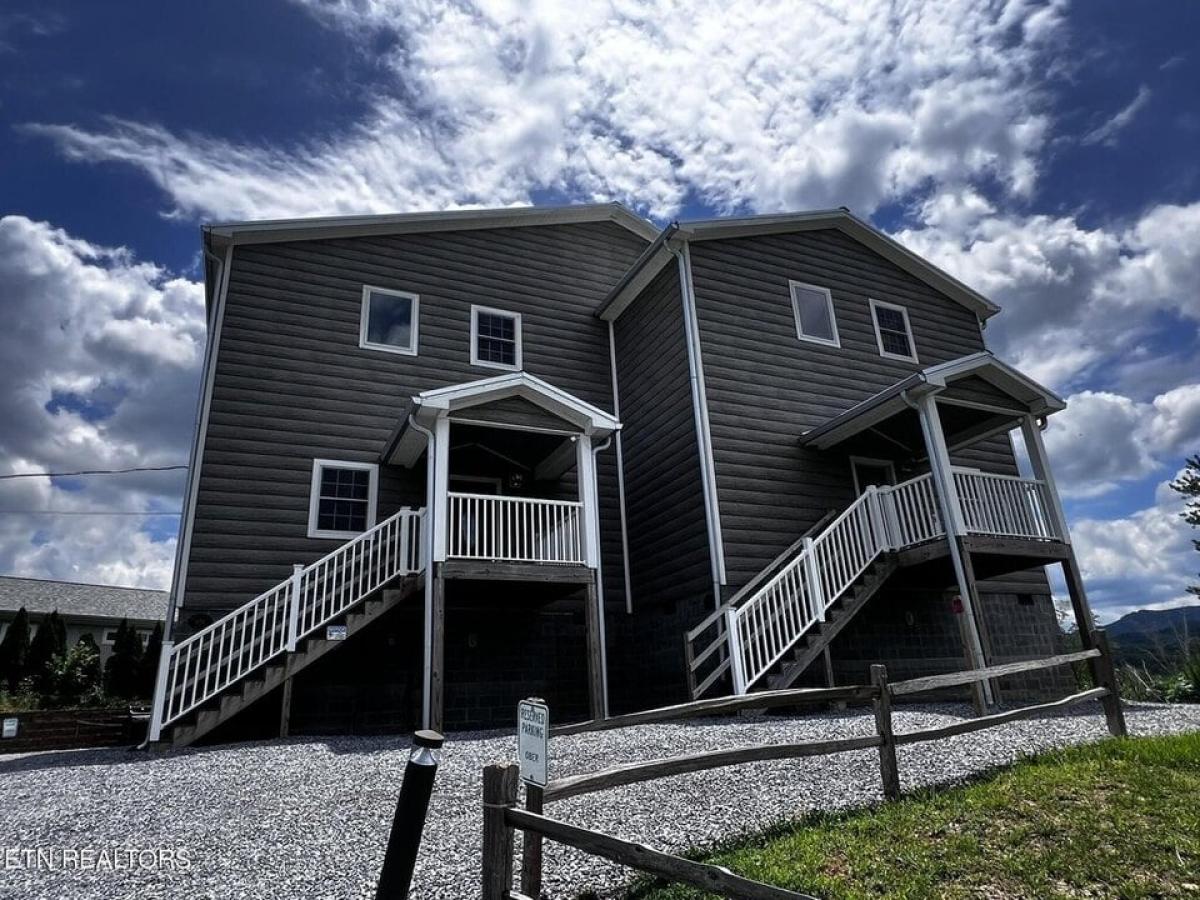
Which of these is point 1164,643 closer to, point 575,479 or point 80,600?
point 575,479

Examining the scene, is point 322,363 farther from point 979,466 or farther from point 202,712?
point 979,466

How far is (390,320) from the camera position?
1398cm

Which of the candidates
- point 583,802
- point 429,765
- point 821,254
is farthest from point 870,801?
point 821,254

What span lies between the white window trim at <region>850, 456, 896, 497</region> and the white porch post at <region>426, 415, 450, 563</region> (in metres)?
7.65

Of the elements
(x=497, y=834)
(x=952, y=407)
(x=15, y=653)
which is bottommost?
(x=497, y=834)

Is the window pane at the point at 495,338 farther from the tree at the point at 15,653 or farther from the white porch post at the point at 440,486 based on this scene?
the tree at the point at 15,653

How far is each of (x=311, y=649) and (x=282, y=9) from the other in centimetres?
944

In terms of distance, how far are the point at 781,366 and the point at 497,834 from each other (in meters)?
11.8

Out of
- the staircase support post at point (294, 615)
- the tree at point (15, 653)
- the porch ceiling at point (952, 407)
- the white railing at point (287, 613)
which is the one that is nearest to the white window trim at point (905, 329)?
the porch ceiling at point (952, 407)

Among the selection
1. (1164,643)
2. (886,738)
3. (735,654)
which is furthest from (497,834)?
(1164,643)

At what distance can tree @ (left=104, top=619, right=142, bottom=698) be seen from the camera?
1730 centimetres

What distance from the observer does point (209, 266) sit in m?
13.6

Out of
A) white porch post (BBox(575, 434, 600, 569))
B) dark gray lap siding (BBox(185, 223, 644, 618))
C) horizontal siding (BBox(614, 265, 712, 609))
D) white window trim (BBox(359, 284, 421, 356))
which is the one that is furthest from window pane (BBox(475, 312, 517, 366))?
white porch post (BBox(575, 434, 600, 569))

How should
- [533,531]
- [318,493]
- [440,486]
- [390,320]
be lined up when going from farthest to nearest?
1. [390,320]
2. [318,493]
3. [533,531]
4. [440,486]
